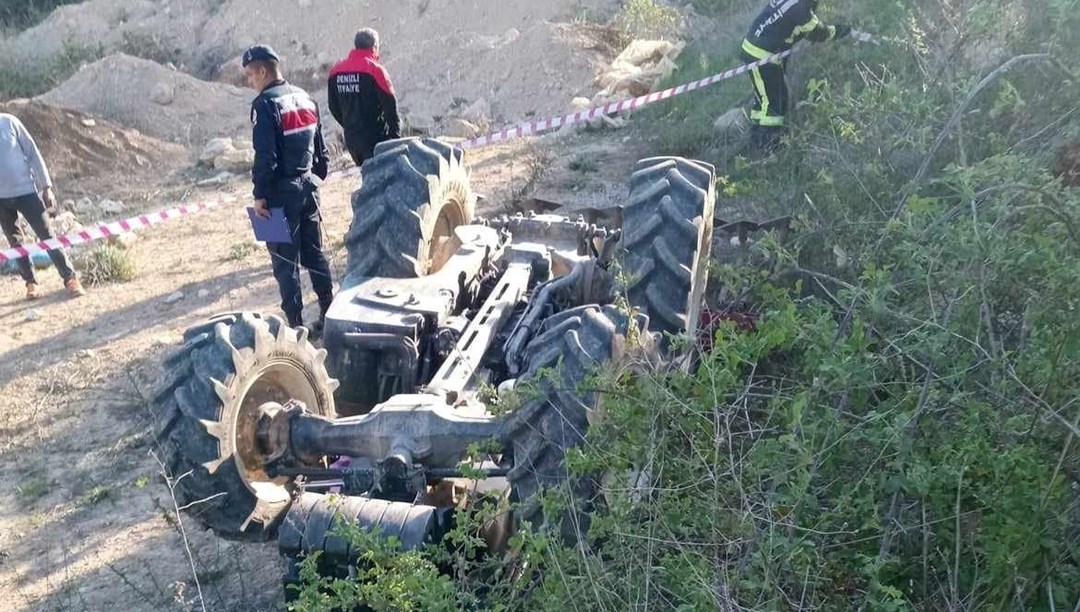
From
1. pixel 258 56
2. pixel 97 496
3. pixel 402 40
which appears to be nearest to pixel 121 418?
pixel 97 496

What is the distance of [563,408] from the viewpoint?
381 centimetres

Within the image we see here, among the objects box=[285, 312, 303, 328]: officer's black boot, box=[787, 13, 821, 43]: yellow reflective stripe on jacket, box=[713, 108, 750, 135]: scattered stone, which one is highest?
box=[787, 13, 821, 43]: yellow reflective stripe on jacket

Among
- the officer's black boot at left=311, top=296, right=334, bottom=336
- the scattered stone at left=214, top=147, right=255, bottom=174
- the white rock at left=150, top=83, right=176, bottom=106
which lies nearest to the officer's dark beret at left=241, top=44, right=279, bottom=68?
the officer's black boot at left=311, top=296, right=334, bottom=336

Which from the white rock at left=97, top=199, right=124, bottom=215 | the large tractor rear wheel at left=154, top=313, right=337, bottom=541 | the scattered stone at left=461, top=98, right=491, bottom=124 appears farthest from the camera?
the scattered stone at left=461, top=98, right=491, bottom=124

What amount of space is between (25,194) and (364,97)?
2.85 metres

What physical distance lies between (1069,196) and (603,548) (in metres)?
1.83

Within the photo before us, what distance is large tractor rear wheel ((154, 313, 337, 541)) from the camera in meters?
4.09

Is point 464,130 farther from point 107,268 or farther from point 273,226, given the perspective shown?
point 273,226

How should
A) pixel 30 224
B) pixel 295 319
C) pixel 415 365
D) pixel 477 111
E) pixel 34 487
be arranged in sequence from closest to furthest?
pixel 415 365 < pixel 34 487 < pixel 295 319 < pixel 30 224 < pixel 477 111

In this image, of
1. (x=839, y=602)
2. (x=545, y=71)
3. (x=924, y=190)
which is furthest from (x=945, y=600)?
(x=545, y=71)

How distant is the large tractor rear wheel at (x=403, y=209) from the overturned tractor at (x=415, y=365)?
0.01 meters

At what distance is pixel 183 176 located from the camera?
43.2 feet

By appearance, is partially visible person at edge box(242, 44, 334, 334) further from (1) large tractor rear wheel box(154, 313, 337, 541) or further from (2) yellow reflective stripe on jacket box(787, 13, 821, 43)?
(2) yellow reflective stripe on jacket box(787, 13, 821, 43)

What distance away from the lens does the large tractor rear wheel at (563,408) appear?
12.2 ft
